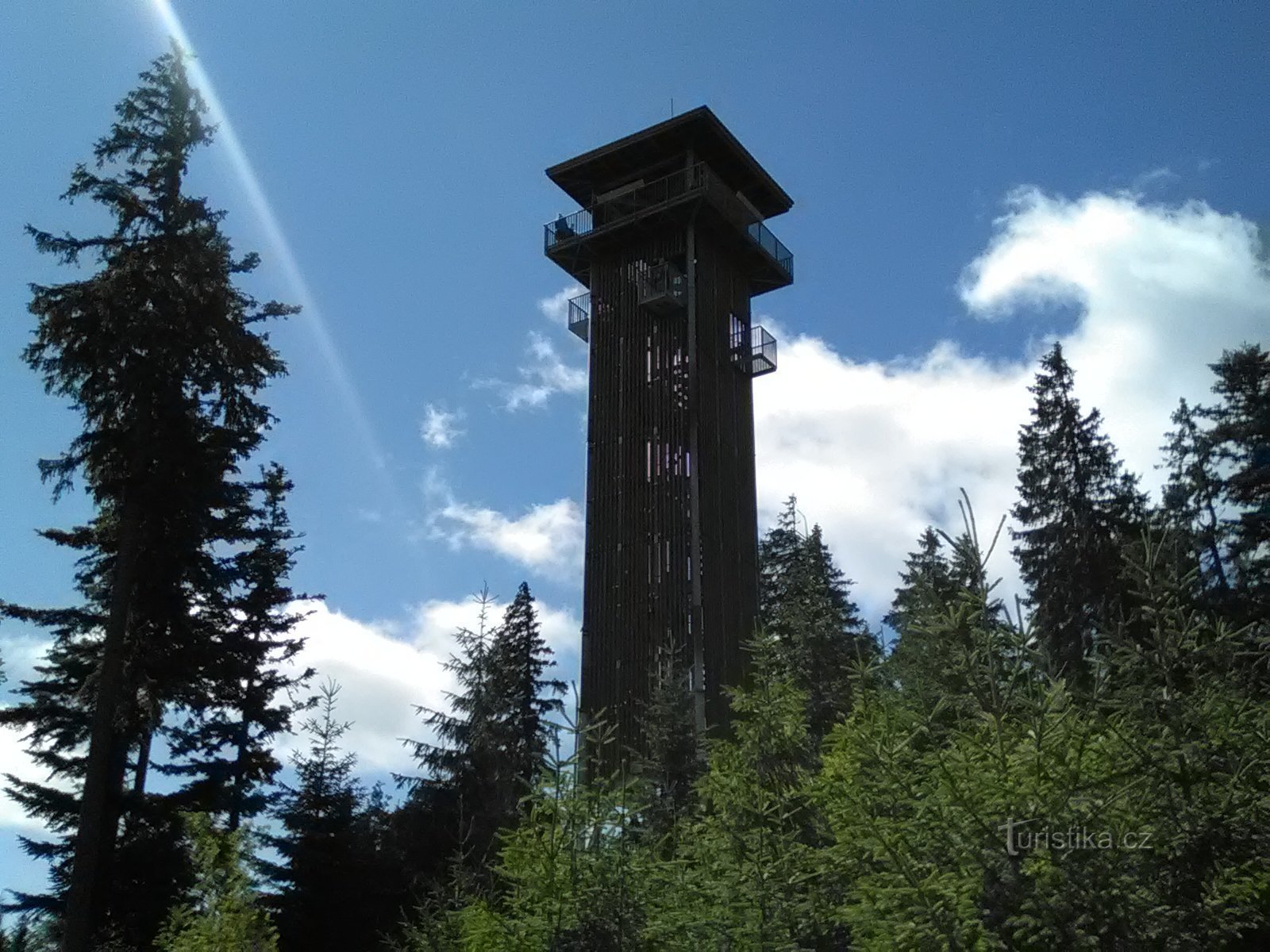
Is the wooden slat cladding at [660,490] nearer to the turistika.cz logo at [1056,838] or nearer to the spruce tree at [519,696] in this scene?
the spruce tree at [519,696]

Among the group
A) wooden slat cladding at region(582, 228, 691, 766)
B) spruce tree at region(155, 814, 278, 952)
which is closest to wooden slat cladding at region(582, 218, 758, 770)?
wooden slat cladding at region(582, 228, 691, 766)

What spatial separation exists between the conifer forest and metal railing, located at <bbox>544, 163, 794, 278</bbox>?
1030 cm

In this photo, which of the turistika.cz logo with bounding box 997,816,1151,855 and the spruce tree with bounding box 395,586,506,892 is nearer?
the turistika.cz logo with bounding box 997,816,1151,855

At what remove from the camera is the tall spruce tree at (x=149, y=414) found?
19.3 meters

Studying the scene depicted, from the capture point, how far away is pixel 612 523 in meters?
32.3

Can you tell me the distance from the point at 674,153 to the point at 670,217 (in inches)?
113

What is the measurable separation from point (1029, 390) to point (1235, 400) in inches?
208

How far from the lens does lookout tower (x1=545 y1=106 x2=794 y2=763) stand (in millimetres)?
30453

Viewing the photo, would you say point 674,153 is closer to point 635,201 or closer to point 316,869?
point 635,201

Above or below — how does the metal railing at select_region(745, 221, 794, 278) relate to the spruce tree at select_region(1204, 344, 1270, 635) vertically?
above

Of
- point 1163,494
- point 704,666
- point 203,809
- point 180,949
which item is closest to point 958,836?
point 180,949

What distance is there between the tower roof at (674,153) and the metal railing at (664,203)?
107 centimetres

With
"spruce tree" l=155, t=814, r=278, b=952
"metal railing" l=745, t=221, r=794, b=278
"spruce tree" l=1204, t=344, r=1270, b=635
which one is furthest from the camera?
"metal railing" l=745, t=221, r=794, b=278

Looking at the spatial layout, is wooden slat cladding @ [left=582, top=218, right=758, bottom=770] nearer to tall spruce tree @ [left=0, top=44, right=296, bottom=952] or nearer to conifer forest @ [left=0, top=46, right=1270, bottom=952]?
conifer forest @ [left=0, top=46, right=1270, bottom=952]
